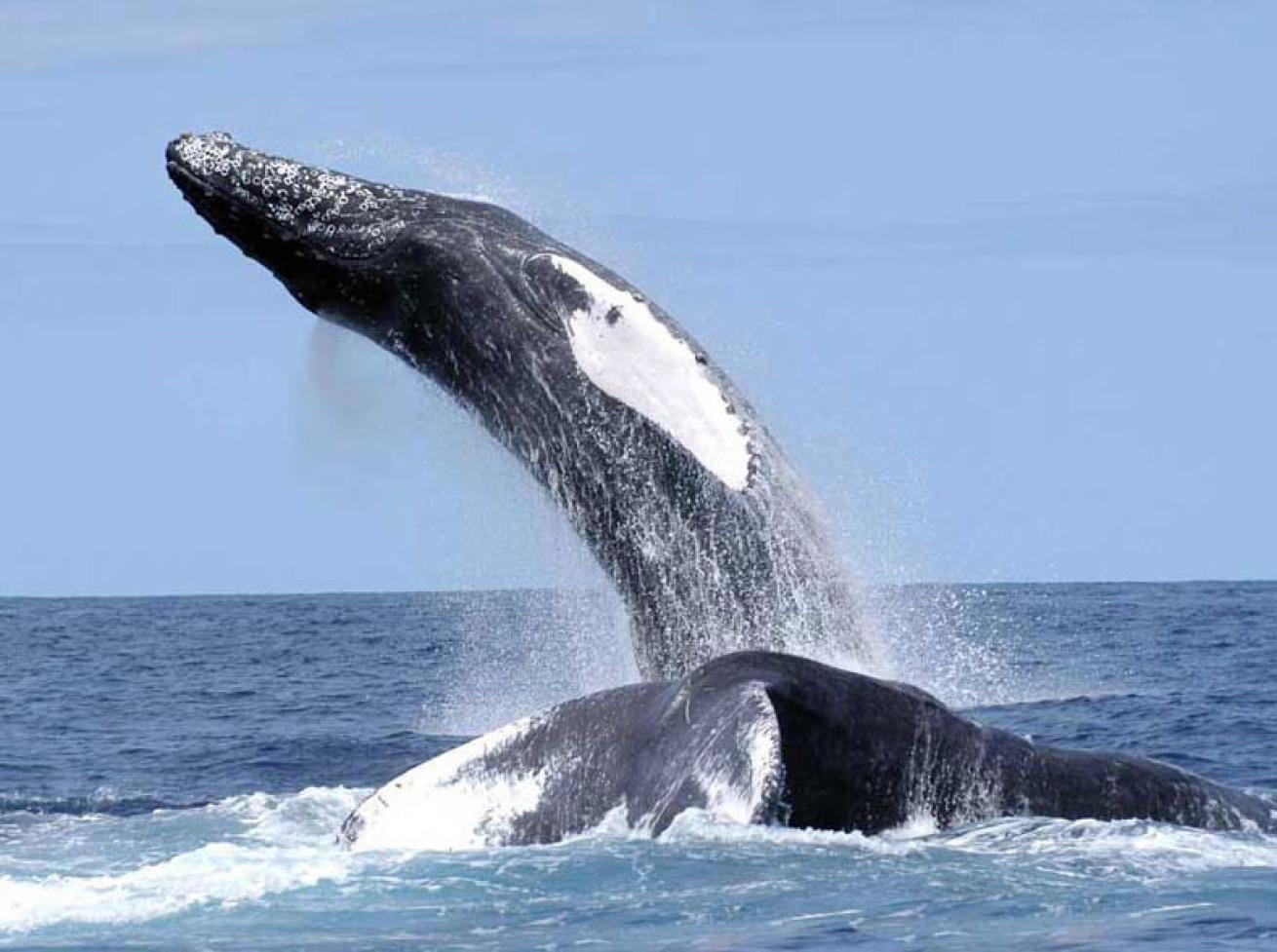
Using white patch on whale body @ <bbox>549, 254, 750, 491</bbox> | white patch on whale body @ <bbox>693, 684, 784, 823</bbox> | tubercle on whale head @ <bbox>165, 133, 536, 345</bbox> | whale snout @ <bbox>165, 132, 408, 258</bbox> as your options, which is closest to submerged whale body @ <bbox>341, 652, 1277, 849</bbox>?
white patch on whale body @ <bbox>693, 684, 784, 823</bbox>

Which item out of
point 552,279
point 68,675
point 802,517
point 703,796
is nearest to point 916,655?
point 802,517

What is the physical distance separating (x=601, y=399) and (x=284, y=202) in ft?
7.48

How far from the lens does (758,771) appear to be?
959 centimetres

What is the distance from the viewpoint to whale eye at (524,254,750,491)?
13.3 meters

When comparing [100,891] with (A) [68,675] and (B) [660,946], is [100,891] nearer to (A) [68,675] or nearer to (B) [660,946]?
(B) [660,946]

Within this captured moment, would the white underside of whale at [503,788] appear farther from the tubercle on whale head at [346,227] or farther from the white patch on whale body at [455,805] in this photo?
the tubercle on whale head at [346,227]

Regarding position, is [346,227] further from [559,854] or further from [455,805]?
[559,854]

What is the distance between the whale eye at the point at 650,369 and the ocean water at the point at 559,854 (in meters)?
1.62

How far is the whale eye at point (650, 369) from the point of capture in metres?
13.3

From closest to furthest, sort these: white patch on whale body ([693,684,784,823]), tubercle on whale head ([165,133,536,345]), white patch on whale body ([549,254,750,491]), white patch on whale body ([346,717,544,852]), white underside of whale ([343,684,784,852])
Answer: white patch on whale body ([693,684,784,823]), white underside of whale ([343,684,784,852]), white patch on whale body ([346,717,544,852]), white patch on whale body ([549,254,750,491]), tubercle on whale head ([165,133,536,345])

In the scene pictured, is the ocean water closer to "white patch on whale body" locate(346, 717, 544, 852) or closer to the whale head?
"white patch on whale body" locate(346, 717, 544, 852)

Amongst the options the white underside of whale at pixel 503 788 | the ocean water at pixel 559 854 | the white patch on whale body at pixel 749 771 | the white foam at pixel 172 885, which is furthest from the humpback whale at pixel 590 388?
the white foam at pixel 172 885

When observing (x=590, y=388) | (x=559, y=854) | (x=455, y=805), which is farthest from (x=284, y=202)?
(x=559, y=854)

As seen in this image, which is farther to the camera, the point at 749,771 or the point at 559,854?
the point at 559,854
